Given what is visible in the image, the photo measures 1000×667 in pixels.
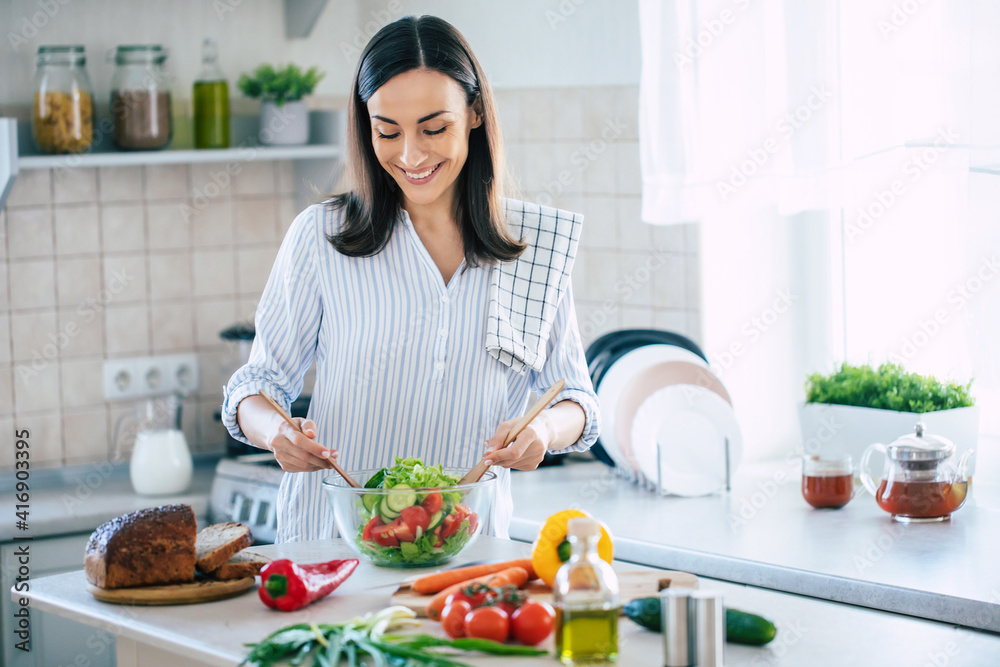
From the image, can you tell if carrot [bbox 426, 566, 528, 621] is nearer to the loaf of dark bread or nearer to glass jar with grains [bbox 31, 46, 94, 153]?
the loaf of dark bread

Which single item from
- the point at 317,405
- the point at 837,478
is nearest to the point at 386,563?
the point at 317,405

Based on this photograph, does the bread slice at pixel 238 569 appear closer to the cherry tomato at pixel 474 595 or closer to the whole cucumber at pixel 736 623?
the cherry tomato at pixel 474 595

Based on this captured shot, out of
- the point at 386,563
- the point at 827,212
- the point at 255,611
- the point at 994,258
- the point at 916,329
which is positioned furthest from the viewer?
the point at 827,212

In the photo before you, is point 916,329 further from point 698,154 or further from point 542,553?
point 542,553

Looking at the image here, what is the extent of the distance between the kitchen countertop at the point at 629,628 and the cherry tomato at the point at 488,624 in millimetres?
30

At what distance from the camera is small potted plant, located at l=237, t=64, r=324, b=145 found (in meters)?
2.95

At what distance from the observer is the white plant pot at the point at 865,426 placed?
7.28 feet

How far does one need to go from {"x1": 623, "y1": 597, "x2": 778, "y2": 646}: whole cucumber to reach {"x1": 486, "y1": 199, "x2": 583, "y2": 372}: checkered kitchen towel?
0.54m

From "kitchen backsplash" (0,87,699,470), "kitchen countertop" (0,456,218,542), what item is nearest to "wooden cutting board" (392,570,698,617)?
"kitchen countertop" (0,456,218,542)

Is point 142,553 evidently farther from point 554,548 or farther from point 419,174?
point 419,174

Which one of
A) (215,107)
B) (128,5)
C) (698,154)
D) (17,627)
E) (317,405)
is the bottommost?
(17,627)

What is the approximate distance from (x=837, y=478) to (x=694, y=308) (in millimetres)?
617

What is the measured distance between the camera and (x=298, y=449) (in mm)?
1500

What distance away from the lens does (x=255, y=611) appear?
1354 mm
